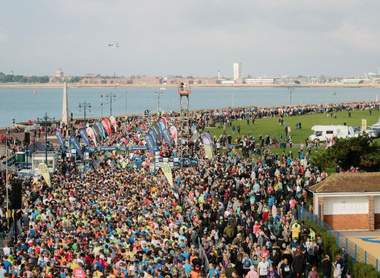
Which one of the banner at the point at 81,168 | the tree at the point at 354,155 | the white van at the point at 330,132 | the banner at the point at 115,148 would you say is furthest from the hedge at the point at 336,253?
the white van at the point at 330,132

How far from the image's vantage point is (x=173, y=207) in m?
23.0

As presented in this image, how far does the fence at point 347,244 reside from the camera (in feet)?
56.4

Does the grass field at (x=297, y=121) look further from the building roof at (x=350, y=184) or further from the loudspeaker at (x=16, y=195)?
the loudspeaker at (x=16, y=195)

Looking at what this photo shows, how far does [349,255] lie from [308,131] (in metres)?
35.2

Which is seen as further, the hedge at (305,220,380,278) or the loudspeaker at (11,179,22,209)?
the loudspeaker at (11,179,22,209)

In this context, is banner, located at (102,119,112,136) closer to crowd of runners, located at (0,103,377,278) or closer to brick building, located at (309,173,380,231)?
crowd of runners, located at (0,103,377,278)

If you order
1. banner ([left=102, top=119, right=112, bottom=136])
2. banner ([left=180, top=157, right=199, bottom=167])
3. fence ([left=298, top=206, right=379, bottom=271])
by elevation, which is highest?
banner ([left=102, top=119, right=112, bottom=136])

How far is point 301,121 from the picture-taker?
61.7 meters

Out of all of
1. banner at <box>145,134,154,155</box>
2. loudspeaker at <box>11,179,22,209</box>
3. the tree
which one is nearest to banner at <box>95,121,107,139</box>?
banner at <box>145,134,154,155</box>

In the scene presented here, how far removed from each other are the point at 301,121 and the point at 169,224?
43.6 m

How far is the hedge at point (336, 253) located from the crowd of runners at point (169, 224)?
13.6 inches

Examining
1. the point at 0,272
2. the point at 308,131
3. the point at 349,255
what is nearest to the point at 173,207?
the point at 349,255

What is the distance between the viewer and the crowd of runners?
15.4 m

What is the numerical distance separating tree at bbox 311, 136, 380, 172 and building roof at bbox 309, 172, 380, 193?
640cm
